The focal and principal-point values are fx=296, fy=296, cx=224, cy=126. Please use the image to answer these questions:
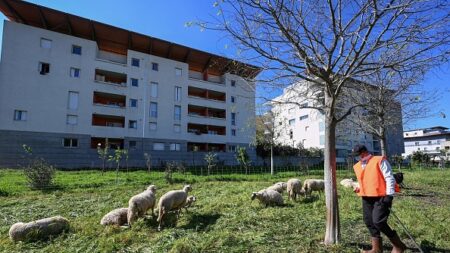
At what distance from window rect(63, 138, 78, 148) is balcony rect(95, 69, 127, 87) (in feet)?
25.2

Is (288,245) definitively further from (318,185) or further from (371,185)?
(318,185)

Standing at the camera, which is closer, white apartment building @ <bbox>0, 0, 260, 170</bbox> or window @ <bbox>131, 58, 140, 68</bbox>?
white apartment building @ <bbox>0, 0, 260, 170</bbox>

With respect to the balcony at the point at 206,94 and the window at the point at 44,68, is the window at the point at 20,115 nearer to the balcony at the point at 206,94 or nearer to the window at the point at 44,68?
the window at the point at 44,68

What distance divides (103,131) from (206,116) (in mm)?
14760

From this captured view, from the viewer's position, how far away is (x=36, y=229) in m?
6.64

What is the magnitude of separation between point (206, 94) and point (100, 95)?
595 inches

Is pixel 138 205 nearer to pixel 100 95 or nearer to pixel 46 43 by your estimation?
pixel 46 43

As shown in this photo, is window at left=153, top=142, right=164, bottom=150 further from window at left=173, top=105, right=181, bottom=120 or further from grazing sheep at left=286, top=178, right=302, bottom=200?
grazing sheep at left=286, top=178, right=302, bottom=200

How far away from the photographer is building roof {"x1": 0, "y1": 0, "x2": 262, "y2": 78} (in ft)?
105

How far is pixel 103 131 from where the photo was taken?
34750 mm

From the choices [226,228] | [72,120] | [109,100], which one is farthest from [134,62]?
[226,228]

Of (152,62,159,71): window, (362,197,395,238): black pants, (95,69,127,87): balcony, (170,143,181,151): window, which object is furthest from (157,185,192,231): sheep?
(152,62,159,71): window

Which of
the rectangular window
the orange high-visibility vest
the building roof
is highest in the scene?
the building roof

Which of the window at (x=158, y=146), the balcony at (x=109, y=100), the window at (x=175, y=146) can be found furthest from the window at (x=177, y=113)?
the balcony at (x=109, y=100)
